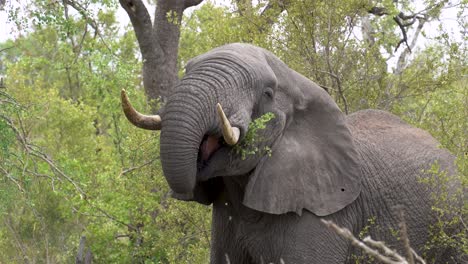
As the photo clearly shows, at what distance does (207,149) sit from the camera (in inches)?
226

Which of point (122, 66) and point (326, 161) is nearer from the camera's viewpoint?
point (326, 161)

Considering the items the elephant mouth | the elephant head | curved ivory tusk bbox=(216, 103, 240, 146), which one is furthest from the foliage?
curved ivory tusk bbox=(216, 103, 240, 146)

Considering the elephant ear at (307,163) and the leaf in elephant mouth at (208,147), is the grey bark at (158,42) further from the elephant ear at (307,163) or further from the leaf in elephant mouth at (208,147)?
the leaf in elephant mouth at (208,147)

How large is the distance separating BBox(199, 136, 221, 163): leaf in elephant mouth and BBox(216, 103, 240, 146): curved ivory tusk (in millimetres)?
170

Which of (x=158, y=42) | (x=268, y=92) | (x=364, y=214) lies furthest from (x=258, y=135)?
(x=158, y=42)

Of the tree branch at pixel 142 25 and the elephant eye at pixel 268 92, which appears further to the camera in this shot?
the tree branch at pixel 142 25

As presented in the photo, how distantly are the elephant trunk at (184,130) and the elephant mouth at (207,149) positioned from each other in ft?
0.74

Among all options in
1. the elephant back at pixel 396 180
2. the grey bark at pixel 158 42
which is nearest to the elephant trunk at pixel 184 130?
the elephant back at pixel 396 180

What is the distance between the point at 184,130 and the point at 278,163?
3.69 feet

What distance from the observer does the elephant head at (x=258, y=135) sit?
541 centimetres

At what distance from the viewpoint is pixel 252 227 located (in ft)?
20.9

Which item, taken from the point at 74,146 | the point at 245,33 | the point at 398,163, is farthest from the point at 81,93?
the point at 398,163

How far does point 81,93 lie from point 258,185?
42.6ft

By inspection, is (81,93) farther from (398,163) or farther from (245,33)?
(398,163)
